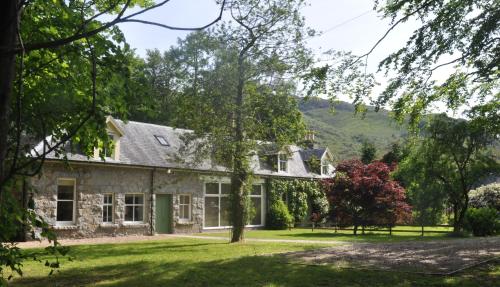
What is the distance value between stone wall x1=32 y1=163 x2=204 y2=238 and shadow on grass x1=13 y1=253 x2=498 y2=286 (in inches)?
355

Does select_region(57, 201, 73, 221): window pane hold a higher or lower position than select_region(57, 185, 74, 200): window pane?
lower

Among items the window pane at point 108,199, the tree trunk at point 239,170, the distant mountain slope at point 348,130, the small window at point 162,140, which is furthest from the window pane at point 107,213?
the distant mountain slope at point 348,130

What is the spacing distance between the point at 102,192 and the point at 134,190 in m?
1.79

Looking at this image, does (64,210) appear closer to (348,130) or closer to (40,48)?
(40,48)

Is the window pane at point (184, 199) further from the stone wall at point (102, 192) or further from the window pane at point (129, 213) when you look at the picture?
the window pane at point (129, 213)

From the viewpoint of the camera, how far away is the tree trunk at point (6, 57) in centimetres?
190

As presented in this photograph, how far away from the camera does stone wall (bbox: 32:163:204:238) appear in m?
20.2

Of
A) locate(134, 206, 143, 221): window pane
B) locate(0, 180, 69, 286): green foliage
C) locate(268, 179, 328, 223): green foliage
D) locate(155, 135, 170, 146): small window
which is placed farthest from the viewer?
locate(268, 179, 328, 223): green foliage

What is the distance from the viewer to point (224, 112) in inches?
704

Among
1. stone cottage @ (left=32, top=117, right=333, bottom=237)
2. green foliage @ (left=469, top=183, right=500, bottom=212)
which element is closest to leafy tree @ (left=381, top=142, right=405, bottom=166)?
green foliage @ (left=469, top=183, right=500, bottom=212)

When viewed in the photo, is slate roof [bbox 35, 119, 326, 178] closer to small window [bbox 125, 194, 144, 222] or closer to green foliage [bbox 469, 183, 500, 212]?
small window [bbox 125, 194, 144, 222]

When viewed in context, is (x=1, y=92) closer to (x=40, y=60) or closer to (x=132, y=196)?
(x=40, y=60)

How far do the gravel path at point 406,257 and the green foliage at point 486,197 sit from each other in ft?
44.9

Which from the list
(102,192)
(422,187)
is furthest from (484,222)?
(102,192)
